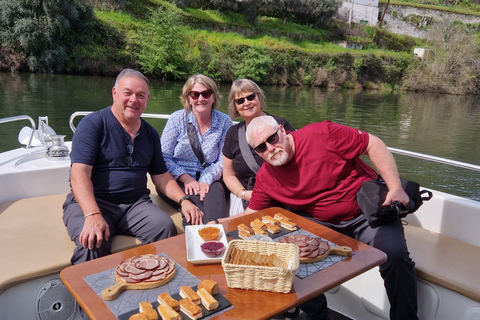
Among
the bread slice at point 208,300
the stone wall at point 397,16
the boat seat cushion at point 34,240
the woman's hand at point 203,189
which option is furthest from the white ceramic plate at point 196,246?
the stone wall at point 397,16

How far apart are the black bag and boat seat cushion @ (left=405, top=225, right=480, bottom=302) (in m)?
0.32

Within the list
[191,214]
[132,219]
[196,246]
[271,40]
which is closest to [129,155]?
[132,219]

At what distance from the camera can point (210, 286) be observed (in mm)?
1143

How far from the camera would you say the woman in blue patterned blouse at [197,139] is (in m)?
2.70

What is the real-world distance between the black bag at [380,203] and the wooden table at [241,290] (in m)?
0.28

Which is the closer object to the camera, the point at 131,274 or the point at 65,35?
the point at 131,274

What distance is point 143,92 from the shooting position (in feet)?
7.18

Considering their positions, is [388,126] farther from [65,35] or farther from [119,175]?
[65,35]

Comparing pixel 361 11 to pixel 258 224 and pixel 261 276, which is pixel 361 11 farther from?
pixel 261 276

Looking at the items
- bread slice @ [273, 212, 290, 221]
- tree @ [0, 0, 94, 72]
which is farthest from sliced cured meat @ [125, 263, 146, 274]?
tree @ [0, 0, 94, 72]

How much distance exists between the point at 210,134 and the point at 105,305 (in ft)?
5.96

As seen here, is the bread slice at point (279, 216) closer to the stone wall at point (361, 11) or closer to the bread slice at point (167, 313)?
the bread slice at point (167, 313)

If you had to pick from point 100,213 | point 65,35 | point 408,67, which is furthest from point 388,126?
point 408,67

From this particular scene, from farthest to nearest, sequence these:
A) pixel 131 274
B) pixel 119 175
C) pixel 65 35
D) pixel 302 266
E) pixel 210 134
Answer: pixel 65 35 < pixel 210 134 < pixel 119 175 < pixel 302 266 < pixel 131 274
